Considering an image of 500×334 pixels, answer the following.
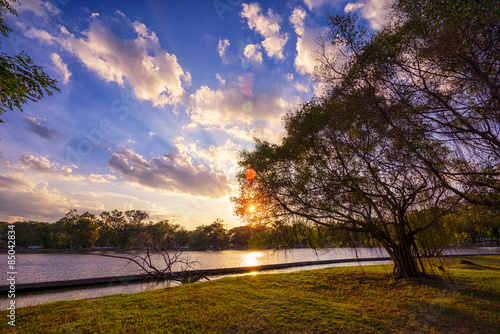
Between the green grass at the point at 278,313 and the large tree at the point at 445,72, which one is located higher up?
the large tree at the point at 445,72

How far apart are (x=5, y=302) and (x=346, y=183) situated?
1680 centimetres

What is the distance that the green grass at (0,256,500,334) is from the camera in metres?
5.50

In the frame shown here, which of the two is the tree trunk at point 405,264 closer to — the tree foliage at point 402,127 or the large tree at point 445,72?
the tree foliage at point 402,127

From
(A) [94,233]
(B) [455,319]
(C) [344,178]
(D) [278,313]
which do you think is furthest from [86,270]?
(A) [94,233]

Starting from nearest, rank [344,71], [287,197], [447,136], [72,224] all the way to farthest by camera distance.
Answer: [447,136] → [344,71] → [287,197] → [72,224]

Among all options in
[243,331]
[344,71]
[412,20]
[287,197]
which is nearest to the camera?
[243,331]

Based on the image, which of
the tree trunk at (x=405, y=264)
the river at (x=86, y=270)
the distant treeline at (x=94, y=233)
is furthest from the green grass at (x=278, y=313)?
the distant treeline at (x=94, y=233)

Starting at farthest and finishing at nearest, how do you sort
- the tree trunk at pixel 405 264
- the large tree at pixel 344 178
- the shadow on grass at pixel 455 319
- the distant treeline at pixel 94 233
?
1. the distant treeline at pixel 94 233
2. the tree trunk at pixel 405 264
3. the large tree at pixel 344 178
4. the shadow on grass at pixel 455 319

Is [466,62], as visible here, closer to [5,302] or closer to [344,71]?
[344,71]

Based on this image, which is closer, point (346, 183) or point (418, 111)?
point (418, 111)

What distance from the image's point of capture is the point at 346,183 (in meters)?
9.73

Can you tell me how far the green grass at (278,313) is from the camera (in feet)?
18.0

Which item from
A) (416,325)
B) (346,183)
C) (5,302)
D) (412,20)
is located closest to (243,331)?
(416,325)

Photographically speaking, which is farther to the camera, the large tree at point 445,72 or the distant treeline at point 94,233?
the distant treeline at point 94,233
